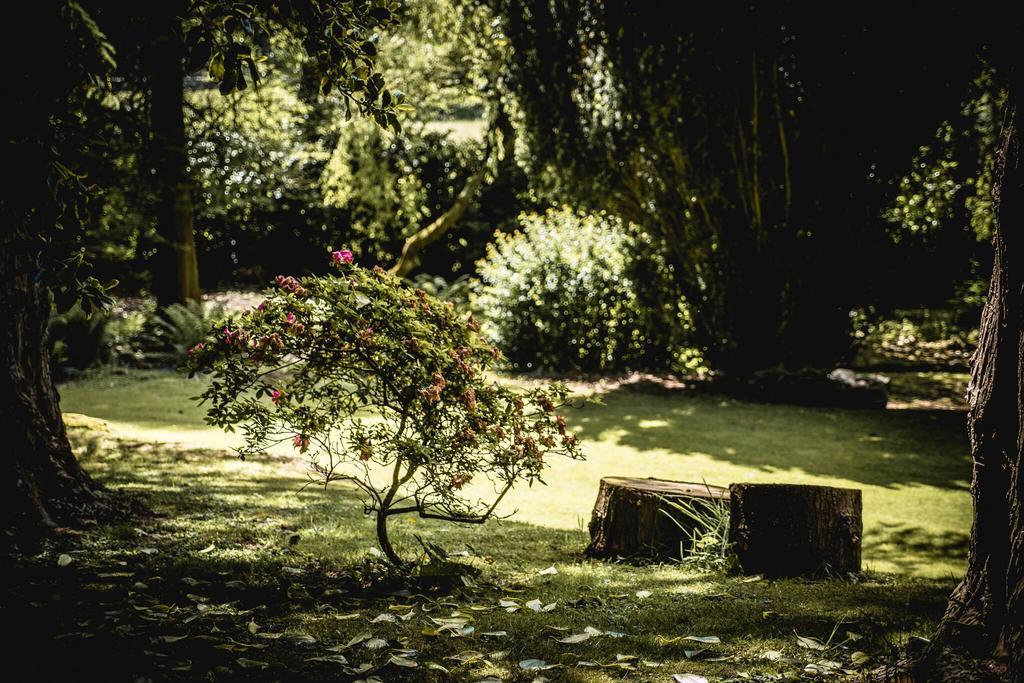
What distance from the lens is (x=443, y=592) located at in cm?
436

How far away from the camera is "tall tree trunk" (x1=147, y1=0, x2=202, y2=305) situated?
42.4 feet

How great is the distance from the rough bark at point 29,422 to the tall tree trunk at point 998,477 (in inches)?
187

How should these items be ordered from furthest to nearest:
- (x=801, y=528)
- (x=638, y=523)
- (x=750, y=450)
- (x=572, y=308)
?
(x=572, y=308) < (x=750, y=450) < (x=638, y=523) < (x=801, y=528)

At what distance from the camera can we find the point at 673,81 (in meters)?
11.2

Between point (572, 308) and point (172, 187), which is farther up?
point (172, 187)

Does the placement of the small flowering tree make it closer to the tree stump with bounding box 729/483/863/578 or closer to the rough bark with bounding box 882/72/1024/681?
the tree stump with bounding box 729/483/863/578

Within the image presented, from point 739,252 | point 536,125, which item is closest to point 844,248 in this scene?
point 739,252

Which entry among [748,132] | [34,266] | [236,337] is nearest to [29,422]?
[34,266]

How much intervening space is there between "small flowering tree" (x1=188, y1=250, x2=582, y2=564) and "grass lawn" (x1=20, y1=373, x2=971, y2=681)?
699mm

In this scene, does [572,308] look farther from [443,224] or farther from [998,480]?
[998,480]

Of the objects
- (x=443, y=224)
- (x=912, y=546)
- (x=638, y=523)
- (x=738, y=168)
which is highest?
(x=443, y=224)

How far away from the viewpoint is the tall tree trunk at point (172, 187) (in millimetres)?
12914

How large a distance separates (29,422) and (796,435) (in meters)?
8.65

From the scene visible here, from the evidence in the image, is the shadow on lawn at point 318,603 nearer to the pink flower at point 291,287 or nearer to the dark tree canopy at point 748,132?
the pink flower at point 291,287
